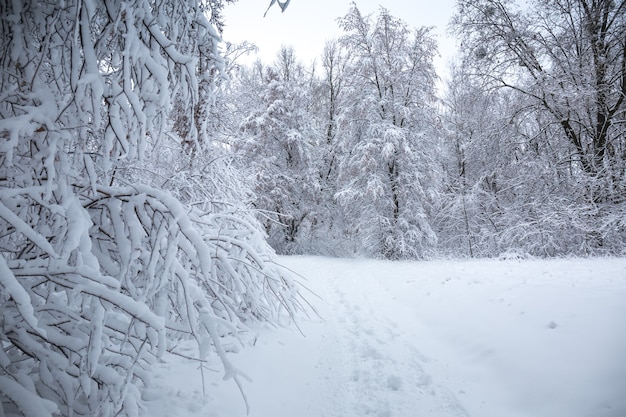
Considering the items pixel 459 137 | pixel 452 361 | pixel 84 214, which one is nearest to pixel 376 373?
pixel 452 361

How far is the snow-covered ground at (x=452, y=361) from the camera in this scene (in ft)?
9.08

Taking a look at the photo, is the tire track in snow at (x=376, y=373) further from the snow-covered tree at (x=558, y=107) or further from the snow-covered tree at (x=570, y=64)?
the snow-covered tree at (x=570, y=64)

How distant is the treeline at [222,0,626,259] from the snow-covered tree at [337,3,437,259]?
0.06 metres

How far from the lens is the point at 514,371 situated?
10.6 ft

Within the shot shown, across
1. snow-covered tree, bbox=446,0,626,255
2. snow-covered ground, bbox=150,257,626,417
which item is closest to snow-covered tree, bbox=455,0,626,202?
snow-covered tree, bbox=446,0,626,255

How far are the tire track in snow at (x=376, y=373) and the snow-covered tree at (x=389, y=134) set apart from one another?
747 cm

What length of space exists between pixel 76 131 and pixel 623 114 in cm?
1335

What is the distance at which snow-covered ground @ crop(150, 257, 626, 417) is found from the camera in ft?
9.08

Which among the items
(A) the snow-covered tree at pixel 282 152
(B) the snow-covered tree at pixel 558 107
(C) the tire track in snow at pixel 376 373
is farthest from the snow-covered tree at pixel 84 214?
(A) the snow-covered tree at pixel 282 152

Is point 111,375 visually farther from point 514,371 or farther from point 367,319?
point 367,319

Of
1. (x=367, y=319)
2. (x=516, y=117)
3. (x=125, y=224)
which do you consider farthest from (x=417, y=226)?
(x=125, y=224)

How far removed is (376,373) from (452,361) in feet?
3.49

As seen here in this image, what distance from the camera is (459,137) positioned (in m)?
17.2

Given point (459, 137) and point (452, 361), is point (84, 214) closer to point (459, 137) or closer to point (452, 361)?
point (452, 361)
